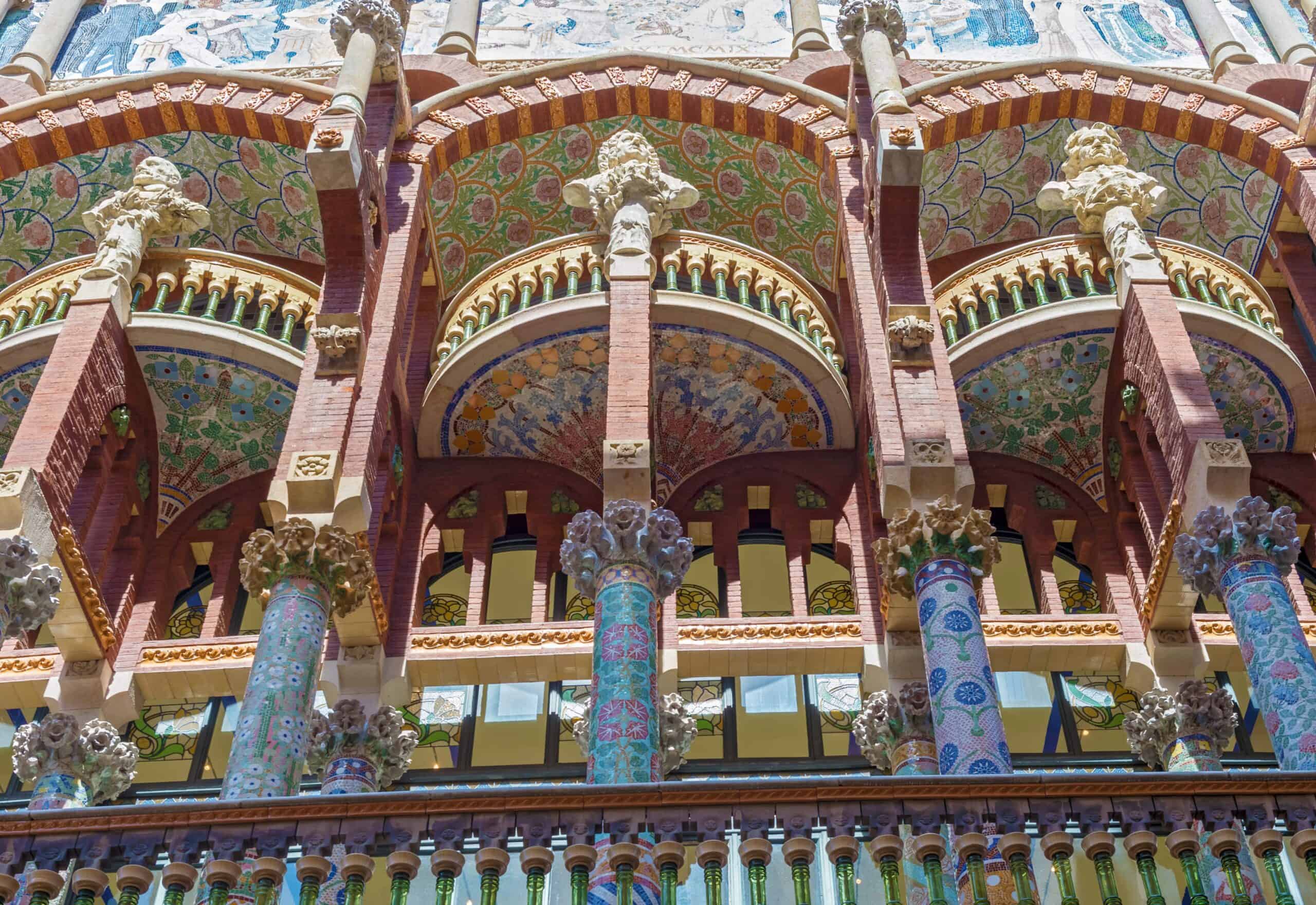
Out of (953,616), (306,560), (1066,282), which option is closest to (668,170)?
(1066,282)

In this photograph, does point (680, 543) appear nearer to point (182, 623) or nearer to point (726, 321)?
point (726, 321)

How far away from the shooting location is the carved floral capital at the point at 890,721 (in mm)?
9070

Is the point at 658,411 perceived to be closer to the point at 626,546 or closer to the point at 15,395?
the point at 626,546

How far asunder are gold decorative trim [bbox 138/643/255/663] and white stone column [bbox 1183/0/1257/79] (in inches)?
364

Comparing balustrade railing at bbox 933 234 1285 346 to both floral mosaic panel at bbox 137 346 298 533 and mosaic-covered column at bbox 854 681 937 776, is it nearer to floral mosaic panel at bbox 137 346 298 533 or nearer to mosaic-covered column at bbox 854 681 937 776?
mosaic-covered column at bbox 854 681 937 776

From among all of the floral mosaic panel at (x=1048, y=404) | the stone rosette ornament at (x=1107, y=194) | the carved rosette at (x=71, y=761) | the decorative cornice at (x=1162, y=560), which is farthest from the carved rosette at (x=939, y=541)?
the carved rosette at (x=71, y=761)

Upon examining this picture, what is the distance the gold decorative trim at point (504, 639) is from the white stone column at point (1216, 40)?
7569 mm

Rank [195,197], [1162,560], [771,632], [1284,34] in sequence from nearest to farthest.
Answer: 1. [1162,560]
2. [771,632]
3. [195,197]
4. [1284,34]

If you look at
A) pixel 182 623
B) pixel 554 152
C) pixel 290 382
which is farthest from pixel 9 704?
pixel 554 152

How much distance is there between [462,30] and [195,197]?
2895 millimetres

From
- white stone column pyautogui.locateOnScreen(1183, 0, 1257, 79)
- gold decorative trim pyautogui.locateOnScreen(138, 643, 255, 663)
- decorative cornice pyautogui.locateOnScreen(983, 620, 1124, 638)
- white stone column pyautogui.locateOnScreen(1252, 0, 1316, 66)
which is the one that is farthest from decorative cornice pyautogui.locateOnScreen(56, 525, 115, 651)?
white stone column pyautogui.locateOnScreen(1252, 0, 1316, 66)

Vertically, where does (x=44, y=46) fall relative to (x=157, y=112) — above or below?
above

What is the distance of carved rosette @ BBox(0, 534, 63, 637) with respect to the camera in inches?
322

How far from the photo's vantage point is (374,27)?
11.5 metres
